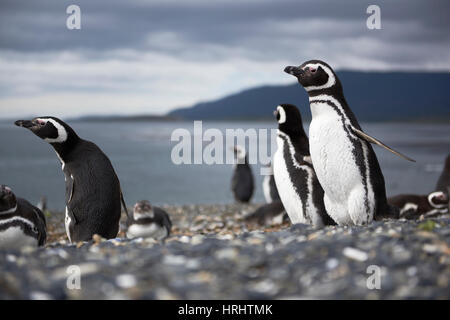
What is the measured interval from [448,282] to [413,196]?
5.09 m

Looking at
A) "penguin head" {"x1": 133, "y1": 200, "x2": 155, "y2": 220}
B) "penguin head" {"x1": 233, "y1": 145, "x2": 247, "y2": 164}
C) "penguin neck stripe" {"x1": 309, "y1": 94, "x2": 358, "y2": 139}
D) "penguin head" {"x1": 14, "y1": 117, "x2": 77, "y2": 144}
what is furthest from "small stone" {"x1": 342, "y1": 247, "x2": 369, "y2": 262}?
"penguin head" {"x1": 233, "y1": 145, "x2": 247, "y2": 164}

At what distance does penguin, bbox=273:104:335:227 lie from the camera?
186 inches

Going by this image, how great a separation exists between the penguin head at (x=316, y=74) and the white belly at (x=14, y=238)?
249 cm

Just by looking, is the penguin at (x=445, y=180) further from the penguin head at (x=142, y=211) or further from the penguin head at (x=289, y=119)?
the penguin head at (x=142, y=211)

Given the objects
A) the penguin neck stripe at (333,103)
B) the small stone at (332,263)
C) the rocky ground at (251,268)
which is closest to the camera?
the rocky ground at (251,268)

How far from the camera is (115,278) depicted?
2.66 m

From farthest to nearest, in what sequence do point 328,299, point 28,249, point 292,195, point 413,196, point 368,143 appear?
point 413,196 < point 292,195 < point 368,143 < point 28,249 < point 328,299

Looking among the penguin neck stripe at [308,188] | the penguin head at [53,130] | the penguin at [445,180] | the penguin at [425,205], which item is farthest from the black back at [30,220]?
the penguin at [445,180]

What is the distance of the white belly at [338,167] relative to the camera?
13.5ft

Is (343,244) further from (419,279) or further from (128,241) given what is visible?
(128,241)

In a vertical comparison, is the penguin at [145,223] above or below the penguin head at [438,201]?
below

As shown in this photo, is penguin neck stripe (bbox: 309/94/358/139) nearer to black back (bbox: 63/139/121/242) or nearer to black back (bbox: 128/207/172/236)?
black back (bbox: 63/139/121/242)

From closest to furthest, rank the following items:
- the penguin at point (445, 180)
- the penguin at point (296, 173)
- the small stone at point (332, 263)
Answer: the small stone at point (332, 263), the penguin at point (296, 173), the penguin at point (445, 180)
